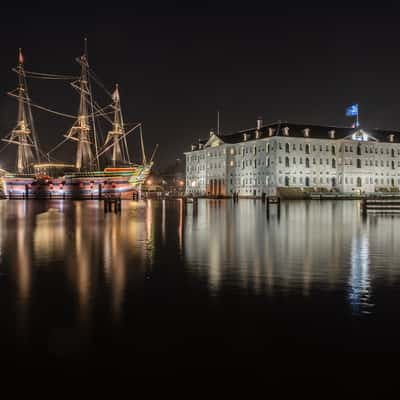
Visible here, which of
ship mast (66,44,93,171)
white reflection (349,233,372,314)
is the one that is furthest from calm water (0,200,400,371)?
ship mast (66,44,93,171)

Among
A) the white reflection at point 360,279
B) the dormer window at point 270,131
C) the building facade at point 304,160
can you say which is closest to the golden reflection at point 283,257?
the white reflection at point 360,279

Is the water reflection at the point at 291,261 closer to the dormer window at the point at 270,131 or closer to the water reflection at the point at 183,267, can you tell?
the water reflection at the point at 183,267

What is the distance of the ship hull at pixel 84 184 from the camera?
110812 millimetres

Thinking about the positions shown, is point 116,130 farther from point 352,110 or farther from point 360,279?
point 360,279

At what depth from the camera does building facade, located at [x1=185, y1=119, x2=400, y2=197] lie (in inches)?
4473

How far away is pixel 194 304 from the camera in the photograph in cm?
918

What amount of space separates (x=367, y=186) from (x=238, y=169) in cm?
3273

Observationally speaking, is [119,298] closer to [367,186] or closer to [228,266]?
[228,266]

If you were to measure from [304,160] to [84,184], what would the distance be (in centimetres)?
5157

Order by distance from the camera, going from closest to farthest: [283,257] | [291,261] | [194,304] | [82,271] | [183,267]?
[194,304] < [82,271] < [183,267] < [291,261] < [283,257]

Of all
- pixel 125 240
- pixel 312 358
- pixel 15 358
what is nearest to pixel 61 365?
pixel 15 358

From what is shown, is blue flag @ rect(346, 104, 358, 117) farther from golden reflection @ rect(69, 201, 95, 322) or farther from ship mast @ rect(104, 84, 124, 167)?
golden reflection @ rect(69, 201, 95, 322)

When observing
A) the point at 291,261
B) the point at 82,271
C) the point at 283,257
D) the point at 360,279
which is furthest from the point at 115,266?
the point at 360,279

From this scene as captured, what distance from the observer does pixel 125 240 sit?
19953 mm
